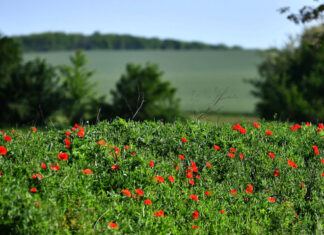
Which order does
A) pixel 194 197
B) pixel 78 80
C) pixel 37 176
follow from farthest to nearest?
1. pixel 78 80
2. pixel 194 197
3. pixel 37 176

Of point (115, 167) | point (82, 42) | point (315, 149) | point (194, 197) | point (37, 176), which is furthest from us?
point (82, 42)

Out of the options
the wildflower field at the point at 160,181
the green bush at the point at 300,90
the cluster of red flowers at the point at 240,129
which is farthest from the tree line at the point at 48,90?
the wildflower field at the point at 160,181

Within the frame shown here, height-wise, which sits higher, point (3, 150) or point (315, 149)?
point (315, 149)

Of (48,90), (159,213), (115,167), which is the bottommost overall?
(48,90)

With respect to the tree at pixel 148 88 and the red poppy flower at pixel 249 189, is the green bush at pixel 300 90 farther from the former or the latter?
the red poppy flower at pixel 249 189

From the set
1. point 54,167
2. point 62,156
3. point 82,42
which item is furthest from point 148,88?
point 82,42

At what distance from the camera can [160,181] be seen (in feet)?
17.3

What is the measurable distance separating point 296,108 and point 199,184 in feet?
67.6

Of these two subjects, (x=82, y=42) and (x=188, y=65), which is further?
(x=188, y=65)

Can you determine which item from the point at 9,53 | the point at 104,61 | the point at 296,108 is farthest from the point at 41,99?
the point at 104,61

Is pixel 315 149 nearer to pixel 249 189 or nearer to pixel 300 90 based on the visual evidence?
pixel 249 189

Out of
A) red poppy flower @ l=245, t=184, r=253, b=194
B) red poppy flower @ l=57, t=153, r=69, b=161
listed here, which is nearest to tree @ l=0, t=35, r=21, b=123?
red poppy flower @ l=57, t=153, r=69, b=161

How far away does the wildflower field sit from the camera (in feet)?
14.1

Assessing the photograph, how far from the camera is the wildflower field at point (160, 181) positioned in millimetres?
4305
